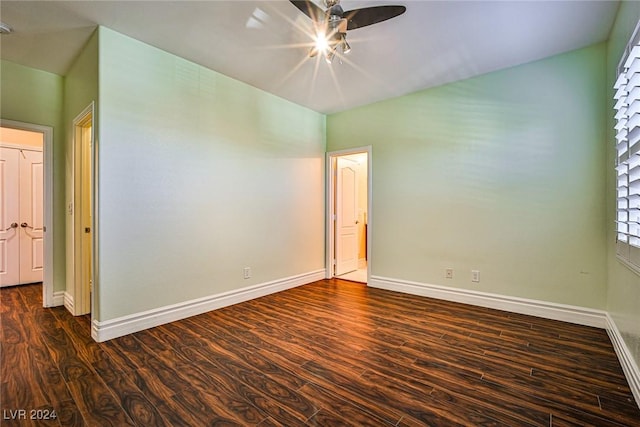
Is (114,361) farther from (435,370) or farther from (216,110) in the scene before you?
(216,110)

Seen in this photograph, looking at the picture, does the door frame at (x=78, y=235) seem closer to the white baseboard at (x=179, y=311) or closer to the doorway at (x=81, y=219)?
the doorway at (x=81, y=219)

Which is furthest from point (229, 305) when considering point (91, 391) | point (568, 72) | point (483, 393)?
point (568, 72)

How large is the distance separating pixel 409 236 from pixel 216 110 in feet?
9.60

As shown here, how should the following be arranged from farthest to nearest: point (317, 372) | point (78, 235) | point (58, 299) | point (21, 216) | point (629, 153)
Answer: point (21, 216) < point (58, 299) < point (78, 235) < point (317, 372) < point (629, 153)

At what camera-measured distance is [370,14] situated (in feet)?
6.55

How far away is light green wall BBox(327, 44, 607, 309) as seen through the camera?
9.33 ft

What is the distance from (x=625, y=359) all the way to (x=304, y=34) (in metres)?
3.48

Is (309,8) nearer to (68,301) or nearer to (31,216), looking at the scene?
(68,301)

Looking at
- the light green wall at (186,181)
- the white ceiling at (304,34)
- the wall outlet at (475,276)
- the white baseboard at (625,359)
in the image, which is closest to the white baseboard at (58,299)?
the light green wall at (186,181)

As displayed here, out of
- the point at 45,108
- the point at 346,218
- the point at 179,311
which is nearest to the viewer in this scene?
the point at 179,311

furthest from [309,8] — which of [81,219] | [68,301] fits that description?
[68,301]

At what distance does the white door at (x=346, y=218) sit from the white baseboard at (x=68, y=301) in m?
3.49

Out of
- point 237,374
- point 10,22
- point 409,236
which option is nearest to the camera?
point 237,374

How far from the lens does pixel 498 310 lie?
328cm
